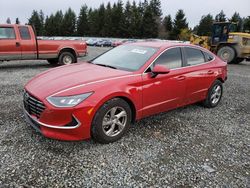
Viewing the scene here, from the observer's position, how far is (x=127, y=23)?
203 ft

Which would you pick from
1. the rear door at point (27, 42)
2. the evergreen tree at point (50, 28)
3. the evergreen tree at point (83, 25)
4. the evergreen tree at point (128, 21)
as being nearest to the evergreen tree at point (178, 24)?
the evergreen tree at point (128, 21)

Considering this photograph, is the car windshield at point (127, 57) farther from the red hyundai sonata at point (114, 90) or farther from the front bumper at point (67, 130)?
the front bumper at point (67, 130)

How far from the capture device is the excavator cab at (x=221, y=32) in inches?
621

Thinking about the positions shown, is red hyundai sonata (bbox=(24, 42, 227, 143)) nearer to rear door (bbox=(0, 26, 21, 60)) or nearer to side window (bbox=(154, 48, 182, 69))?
side window (bbox=(154, 48, 182, 69))

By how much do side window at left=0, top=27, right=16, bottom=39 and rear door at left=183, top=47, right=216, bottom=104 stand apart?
7373 mm

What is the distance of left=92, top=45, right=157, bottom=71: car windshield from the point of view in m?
4.09

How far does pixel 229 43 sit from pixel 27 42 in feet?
39.5

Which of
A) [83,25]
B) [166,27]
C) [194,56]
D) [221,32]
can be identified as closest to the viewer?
[194,56]

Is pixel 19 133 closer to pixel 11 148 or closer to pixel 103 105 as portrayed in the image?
pixel 11 148

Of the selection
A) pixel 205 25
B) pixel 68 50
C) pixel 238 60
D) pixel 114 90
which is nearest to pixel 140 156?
pixel 114 90

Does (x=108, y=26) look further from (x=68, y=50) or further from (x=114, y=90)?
(x=114, y=90)

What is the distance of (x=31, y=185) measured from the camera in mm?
2654

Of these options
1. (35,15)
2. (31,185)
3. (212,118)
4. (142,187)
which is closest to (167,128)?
(212,118)

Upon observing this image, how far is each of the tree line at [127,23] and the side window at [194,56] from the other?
164 feet
